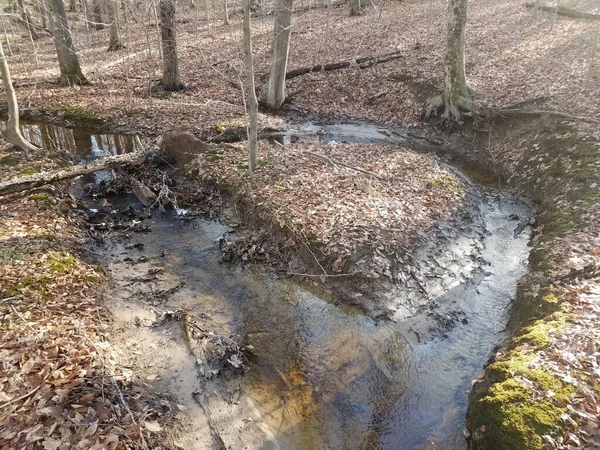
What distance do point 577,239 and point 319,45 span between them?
2054 centimetres

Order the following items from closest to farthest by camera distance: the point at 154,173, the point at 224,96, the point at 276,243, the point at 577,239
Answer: the point at 577,239 → the point at 276,243 → the point at 154,173 → the point at 224,96

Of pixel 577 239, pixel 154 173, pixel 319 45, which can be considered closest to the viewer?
pixel 577 239

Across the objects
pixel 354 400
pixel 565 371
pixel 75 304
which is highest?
pixel 565 371

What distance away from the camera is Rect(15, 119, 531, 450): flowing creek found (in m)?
5.77

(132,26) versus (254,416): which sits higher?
(132,26)

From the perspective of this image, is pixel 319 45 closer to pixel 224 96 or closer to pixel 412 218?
pixel 224 96

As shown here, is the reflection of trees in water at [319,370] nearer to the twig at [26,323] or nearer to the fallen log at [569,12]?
the twig at [26,323]

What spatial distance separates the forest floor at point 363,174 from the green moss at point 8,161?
0.17 metres

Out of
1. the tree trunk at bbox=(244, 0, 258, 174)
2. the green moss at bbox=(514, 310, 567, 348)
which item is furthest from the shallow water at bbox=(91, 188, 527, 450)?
the tree trunk at bbox=(244, 0, 258, 174)

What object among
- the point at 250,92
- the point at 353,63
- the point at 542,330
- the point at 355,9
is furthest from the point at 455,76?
the point at 355,9

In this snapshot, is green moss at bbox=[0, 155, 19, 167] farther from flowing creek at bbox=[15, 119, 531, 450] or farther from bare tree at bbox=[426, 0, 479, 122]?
bare tree at bbox=[426, 0, 479, 122]

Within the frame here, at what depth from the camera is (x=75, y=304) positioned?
6.95 m

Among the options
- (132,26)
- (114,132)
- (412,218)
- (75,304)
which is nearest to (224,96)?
(114,132)

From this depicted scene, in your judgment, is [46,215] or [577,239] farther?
[46,215]
